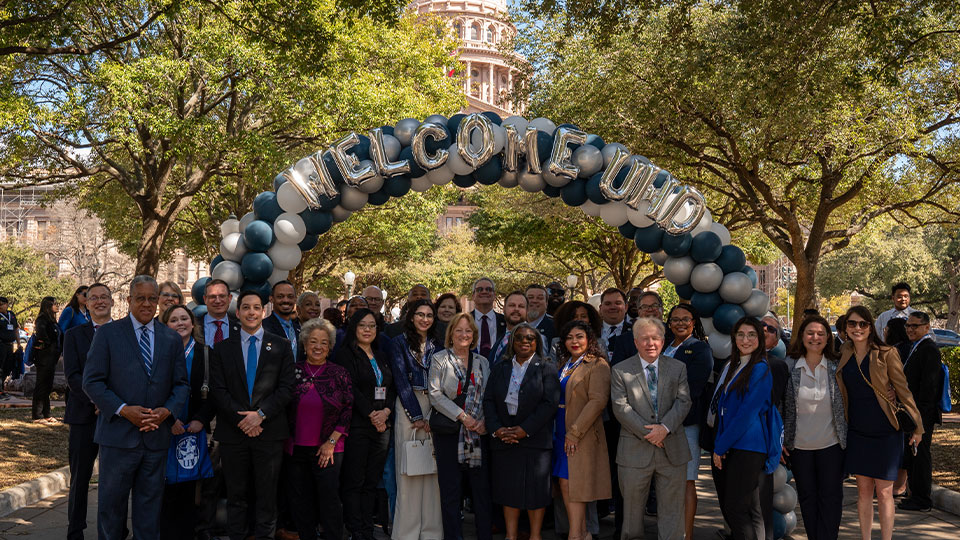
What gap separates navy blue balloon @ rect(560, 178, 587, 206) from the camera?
854 centimetres

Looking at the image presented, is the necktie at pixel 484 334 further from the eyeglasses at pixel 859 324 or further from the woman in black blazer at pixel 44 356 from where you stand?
the woman in black blazer at pixel 44 356

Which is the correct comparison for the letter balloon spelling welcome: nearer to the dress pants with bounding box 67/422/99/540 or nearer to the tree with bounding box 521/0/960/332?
the dress pants with bounding box 67/422/99/540

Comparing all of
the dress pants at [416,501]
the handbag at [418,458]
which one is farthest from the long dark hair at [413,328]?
the handbag at [418,458]

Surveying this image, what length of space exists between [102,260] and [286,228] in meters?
44.0

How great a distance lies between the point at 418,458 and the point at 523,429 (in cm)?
98

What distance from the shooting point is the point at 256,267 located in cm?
830

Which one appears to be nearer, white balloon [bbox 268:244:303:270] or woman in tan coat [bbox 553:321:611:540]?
woman in tan coat [bbox 553:321:611:540]

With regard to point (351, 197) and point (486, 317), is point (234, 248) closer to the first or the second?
point (351, 197)

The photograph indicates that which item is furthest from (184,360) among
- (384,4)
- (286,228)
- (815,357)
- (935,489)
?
(935,489)

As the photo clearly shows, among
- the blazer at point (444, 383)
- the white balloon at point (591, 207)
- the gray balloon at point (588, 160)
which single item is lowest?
the blazer at point (444, 383)

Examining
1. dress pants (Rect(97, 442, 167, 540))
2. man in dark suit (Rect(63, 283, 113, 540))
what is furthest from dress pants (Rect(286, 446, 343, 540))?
man in dark suit (Rect(63, 283, 113, 540))

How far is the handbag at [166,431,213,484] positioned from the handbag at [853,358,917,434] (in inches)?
204

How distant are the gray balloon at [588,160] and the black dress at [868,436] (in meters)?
3.17

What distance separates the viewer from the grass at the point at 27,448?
8750 millimetres
